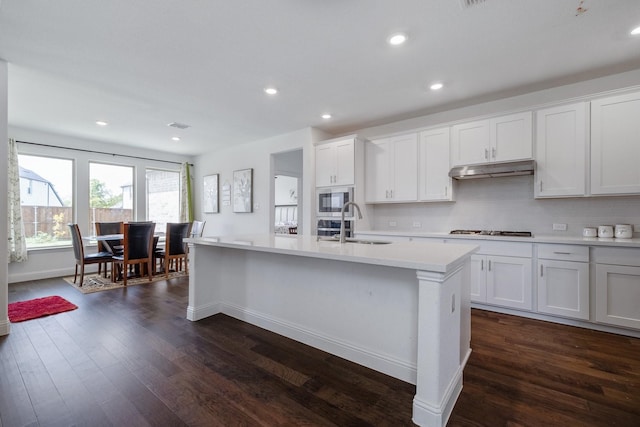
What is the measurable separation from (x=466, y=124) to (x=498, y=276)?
1.85 m

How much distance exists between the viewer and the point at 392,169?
4.21 meters

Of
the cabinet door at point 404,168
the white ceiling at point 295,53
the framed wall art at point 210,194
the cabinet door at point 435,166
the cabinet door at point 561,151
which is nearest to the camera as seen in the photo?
the white ceiling at point 295,53

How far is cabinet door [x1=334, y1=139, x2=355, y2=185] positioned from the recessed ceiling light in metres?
1.93

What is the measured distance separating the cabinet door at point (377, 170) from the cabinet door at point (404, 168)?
97mm

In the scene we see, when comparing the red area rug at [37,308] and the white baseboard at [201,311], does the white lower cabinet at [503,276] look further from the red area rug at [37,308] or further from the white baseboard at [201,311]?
the red area rug at [37,308]

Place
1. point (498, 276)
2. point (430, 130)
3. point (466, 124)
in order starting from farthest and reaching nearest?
Result: point (430, 130) → point (466, 124) → point (498, 276)

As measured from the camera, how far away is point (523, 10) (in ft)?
6.61

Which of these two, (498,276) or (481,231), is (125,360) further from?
(481,231)

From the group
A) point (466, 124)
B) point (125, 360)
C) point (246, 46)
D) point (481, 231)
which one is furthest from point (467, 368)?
point (246, 46)

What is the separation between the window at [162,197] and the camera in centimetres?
651

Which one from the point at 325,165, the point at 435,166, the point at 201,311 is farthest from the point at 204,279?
the point at 435,166

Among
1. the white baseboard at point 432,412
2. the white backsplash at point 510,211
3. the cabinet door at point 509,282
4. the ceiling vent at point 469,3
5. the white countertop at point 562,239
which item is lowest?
the white baseboard at point 432,412

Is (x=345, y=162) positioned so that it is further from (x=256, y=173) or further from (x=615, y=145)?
(x=615, y=145)

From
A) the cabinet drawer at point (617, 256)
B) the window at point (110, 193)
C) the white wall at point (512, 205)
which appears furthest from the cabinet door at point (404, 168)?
the window at point (110, 193)
